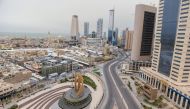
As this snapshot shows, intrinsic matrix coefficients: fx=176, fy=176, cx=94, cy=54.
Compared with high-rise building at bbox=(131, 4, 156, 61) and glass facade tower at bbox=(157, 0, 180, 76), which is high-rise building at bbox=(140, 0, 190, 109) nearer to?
glass facade tower at bbox=(157, 0, 180, 76)

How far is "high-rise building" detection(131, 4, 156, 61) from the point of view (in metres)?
85.2

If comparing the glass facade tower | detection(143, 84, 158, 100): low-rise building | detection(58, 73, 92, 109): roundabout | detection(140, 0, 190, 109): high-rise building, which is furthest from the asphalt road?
the glass facade tower

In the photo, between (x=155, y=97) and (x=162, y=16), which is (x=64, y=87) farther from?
(x=162, y=16)

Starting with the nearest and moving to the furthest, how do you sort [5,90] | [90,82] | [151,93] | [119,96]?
[5,90], [151,93], [119,96], [90,82]

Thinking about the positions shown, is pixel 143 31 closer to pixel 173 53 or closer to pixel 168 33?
pixel 168 33

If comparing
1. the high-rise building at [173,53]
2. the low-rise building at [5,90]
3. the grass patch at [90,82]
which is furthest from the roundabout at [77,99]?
the high-rise building at [173,53]

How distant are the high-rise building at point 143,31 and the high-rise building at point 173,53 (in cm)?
1808

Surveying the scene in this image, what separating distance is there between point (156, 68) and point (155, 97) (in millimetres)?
17406

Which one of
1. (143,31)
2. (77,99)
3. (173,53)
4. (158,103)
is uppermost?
(143,31)

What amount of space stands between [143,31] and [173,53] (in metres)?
30.7

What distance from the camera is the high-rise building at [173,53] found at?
5303cm

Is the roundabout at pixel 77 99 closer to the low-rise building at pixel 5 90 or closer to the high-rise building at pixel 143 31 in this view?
the low-rise building at pixel 5 90

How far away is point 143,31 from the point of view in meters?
87.1

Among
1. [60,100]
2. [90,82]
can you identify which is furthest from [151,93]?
[60,100]
